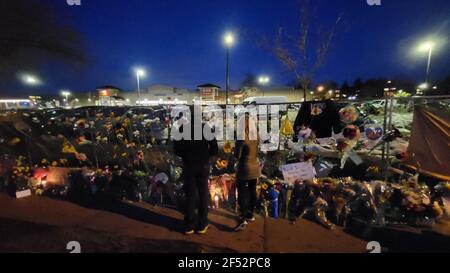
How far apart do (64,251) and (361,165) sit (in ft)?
17.3

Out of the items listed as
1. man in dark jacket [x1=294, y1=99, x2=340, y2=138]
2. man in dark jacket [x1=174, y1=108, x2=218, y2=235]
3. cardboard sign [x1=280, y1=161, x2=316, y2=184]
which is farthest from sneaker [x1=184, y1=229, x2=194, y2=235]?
man in dark jacket [x1=294, y1=99, x2=340, y2=138]

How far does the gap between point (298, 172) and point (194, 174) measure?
74.8 inches

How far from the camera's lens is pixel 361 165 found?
4.89m

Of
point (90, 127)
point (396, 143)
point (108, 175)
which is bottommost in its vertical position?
point (108, 175)

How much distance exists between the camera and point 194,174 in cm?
384

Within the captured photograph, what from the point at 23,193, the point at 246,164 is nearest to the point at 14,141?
the point at 23,193

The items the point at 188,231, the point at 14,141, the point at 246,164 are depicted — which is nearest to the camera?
the point at 188,231

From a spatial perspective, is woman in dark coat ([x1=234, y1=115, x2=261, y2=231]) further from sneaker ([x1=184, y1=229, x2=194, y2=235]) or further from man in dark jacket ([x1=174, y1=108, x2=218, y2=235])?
sneaker ([x1=184, y1=229, x2=194, y2=235])

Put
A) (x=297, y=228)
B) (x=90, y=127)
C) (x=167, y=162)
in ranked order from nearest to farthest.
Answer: (x=297, y=228), (x=167, y=162), (x=90, y=127)

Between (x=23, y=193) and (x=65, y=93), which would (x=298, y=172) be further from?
(x=65, y=93)

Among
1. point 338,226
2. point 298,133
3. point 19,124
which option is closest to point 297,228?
point 338,226

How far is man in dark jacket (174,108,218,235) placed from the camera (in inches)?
149

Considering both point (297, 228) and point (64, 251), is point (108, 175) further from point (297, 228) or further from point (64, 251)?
point (297, 228)
